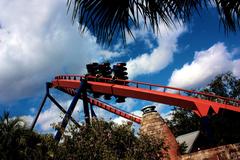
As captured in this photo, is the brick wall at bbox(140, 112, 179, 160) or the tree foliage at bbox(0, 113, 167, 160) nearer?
the tree foliage at bbox(0, 113, 167, 160)

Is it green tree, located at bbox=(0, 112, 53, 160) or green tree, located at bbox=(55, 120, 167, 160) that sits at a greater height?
green tree, located at bbox=(0, 112, 53, 160)

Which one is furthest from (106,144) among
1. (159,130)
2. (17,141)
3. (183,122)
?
(183,122)

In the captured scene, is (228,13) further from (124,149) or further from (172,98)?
(172,98)

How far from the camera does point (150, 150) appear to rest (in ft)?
42.9

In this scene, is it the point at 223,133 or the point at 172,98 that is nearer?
the point at 172,98

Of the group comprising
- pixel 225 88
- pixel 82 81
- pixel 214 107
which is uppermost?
pixel 225 88

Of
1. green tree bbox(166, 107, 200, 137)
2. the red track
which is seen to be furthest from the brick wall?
green tree bbox(166, 107, 200, 137)

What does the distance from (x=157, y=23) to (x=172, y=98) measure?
18.2 m

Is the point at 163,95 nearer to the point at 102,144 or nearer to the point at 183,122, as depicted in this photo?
the point at 102,144

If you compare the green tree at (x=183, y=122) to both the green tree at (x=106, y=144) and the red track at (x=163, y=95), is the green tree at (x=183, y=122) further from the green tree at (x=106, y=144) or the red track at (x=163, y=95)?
the green tree at (x=106, y=144)

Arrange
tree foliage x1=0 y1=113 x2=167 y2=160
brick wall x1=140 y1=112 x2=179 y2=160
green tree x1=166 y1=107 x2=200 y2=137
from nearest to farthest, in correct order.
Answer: tree foliage x1=0 y1=113 x2=167 y2=160 < brick wall x1=140 y1=112 x2=179 y2=160 < green tree x1=166 y1=107 x2=200 y2=137

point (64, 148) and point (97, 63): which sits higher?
point (97, 63)

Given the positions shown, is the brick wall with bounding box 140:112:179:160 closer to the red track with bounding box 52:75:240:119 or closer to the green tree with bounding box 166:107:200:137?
the red track with bounding box 52:75:240:119

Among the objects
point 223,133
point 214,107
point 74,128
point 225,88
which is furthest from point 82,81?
point 225,88
